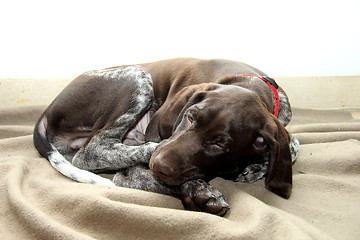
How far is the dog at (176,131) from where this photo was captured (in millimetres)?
2156

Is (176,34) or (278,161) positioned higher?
(176,34)

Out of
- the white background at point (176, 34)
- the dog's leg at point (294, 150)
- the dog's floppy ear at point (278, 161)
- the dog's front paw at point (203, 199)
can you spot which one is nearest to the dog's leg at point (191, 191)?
the dog's front paw at point (203, 199)

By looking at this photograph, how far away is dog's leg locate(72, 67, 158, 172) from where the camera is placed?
2.79 meters

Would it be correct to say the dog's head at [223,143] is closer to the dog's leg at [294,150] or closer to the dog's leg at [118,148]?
the dog's leg at [118,148]

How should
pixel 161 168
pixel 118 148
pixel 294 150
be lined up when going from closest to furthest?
pixel 161 168 → pixel 118 148 → pixel 294 150

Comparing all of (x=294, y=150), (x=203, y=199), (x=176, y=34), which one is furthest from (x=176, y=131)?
(x=176, y=34)

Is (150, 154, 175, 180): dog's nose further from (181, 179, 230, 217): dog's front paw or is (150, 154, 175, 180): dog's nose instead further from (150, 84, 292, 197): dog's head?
(181, 179, 230, 217): dog's front paw

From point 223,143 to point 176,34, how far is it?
9.35 ft

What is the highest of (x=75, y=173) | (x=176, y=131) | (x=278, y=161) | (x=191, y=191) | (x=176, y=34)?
(x=176, y=34)

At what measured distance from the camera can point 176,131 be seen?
93.0 inches

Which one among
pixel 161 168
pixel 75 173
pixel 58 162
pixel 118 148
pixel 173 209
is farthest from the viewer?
pixel 118 148

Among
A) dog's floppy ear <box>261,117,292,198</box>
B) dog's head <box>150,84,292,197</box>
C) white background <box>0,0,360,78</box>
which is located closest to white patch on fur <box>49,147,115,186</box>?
dog's head <box>150,84,292,197</box>

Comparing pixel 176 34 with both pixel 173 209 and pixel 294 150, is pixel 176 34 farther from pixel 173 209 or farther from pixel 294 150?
pixel 173 209

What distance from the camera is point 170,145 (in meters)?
2.19
